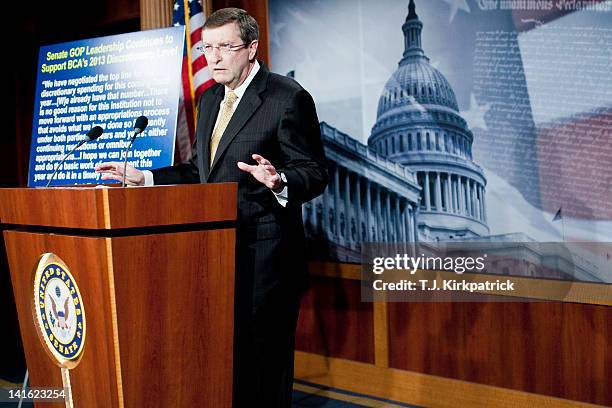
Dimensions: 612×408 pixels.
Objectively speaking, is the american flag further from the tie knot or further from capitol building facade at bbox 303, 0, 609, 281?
the tie knot

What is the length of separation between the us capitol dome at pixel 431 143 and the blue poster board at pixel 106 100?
1.05 m

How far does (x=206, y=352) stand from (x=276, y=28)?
93.4 inches

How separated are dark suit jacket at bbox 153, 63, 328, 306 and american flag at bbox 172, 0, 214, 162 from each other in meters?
1.43

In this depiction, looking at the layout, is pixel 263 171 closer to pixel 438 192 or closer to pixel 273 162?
pixel 273 162

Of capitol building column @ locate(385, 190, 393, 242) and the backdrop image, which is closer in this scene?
the backdrop image

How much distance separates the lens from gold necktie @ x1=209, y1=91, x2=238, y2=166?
2.29m

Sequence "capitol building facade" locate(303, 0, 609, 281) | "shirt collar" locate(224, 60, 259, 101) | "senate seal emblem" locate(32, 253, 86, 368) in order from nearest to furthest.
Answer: "senate seal emblem" locate(32, 253, 86, 368) < "shirt collar" locate(224, 60, 259, 101) < "capitol building facade" locate(303, 0, 609, 281)

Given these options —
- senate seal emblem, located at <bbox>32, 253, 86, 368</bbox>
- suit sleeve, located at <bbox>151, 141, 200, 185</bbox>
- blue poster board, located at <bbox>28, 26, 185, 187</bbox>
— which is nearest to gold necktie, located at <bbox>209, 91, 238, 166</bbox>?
suit sleeve, located at <bbox>151, 141, 200, 185</bbox>

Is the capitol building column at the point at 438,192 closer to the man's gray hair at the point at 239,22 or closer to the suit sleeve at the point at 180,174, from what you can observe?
the suit sleeve at the point at 180,174

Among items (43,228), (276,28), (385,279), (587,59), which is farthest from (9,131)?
(587,59)

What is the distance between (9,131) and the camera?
5.34 m

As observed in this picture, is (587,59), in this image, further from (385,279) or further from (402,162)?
(385,279)

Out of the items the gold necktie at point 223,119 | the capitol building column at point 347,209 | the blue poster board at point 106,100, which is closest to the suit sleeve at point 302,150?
the gold necktie at point 223,119

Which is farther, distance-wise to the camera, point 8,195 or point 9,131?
point 9,131
